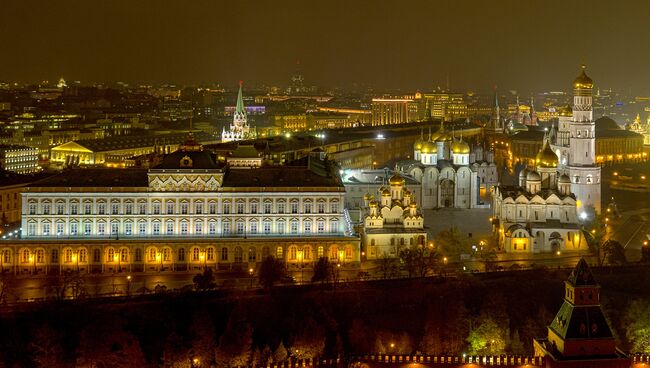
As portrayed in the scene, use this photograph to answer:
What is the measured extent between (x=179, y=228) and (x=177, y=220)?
478 millimetres

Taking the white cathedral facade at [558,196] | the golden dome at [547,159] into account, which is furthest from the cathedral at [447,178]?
the golden dome at [547,159]

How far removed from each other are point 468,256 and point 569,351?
58.7 ft

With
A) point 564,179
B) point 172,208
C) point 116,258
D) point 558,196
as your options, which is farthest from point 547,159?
point 116,258

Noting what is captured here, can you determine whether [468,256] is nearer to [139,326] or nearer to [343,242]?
[343,242]

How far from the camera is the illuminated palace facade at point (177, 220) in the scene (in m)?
49.0

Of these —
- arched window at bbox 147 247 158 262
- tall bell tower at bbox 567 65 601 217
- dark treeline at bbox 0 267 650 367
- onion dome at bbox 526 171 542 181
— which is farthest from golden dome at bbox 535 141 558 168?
arched window at bbox 147 247 158 262

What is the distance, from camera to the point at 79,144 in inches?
3408

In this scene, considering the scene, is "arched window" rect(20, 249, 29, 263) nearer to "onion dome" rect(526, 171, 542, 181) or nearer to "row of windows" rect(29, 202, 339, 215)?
"row of windows" rect(29, 202, 339, 215)

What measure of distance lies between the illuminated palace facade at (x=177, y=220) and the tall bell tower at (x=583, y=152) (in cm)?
1972

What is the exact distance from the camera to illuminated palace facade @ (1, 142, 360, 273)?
4903 cm

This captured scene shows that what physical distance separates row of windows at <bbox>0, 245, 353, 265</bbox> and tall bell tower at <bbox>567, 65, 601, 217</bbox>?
20.5 metres

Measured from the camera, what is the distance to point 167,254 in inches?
1950

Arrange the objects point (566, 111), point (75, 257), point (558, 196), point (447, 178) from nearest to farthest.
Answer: point (75, 257) < point (558, 196) < point (447, 178) < point (566, 111)

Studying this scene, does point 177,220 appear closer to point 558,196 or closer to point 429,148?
point 429,148
